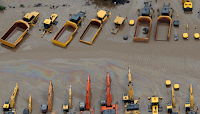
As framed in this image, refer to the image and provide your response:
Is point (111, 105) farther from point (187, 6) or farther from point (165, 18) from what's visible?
point (187, 6)

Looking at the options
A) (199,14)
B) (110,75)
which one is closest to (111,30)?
(110,75)

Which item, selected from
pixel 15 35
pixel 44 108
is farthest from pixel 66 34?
pixel 44 108

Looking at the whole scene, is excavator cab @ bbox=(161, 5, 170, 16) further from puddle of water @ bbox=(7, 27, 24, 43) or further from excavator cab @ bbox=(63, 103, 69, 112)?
puddle of water @ bbox=(7, 27, 24, 43)

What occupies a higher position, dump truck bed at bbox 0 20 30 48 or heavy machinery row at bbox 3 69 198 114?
dump truck bed at bbox 0 20 30 48

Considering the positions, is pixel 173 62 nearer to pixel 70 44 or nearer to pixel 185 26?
pixel 185 26

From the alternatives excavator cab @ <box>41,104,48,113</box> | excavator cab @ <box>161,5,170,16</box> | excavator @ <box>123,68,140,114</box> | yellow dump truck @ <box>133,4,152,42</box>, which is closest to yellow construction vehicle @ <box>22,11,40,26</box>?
yellow dump truck @ <box>133,4,152,42</box>

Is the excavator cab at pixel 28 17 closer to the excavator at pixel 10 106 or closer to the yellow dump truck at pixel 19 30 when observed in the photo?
the yellow dump truck at pixel 19 30
